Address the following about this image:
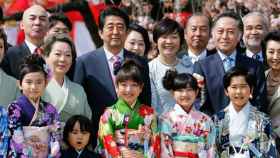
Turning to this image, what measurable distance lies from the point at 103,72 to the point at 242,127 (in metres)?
1.30

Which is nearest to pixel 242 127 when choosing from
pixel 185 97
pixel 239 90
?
pixel 239 90

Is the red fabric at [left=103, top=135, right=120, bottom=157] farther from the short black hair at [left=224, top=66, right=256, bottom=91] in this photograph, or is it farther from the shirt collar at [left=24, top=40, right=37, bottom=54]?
the shirt collar at [left=24, top=40, right=37, bottom=54]

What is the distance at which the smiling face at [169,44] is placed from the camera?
5801mm

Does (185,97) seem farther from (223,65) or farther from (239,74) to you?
(223,65)

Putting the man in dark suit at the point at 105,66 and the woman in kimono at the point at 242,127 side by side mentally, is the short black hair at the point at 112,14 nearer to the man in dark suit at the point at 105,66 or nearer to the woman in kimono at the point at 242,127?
the man in dark suit at the point at 105,66

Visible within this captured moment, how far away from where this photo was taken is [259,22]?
634 cm

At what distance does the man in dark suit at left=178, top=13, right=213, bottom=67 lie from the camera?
6.25 m

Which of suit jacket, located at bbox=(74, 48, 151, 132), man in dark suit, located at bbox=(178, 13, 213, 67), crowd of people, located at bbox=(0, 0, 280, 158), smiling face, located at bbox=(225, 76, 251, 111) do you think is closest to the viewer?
crowd of people, located at bbox=(0, 0, 280, 158)

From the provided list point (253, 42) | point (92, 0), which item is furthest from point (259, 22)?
point (92, 0)

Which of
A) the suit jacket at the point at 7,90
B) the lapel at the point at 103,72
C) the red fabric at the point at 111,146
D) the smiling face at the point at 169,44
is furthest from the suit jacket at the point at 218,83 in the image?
the suit jacket at the point at 7,90

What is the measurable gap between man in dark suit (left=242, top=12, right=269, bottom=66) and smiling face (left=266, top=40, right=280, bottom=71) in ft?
1.15

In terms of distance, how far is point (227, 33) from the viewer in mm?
5828

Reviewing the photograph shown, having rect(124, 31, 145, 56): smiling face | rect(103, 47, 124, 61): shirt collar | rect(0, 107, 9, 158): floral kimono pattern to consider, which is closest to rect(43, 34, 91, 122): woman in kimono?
rect(103, 47, 124, 61): shirt collar

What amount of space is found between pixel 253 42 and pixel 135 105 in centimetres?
164
